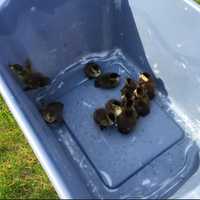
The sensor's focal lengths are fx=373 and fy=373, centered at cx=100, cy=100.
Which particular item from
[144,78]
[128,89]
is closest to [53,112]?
[128,89]

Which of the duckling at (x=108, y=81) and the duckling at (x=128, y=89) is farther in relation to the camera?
the duckling at (x=108, y=81)

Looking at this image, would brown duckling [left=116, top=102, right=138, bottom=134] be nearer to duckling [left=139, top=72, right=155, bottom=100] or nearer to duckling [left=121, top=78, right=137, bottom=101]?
duckling [left=121, top=78, right=137, bottom=101]

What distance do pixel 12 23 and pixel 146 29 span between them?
30.0 inches

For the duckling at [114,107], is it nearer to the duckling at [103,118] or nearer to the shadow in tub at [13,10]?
the duckling at [103,118]

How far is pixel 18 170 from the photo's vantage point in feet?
6.84

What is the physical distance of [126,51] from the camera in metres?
2.40

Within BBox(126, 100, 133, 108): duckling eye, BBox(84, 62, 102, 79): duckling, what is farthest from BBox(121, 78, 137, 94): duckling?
BBox(84, 62, 102, 79): duckling

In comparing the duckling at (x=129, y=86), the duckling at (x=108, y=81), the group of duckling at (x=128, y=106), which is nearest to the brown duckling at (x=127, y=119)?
the group of duckling at (x=128, y=106)

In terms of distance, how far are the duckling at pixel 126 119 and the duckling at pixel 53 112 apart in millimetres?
339

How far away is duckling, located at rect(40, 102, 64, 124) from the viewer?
2041 mm

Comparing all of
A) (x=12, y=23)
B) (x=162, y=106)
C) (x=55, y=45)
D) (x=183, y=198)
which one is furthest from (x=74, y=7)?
(x=183, y=198)

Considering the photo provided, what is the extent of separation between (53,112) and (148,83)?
563 mm

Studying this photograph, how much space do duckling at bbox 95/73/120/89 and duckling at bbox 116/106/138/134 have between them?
29cm

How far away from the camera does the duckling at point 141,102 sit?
205cm
